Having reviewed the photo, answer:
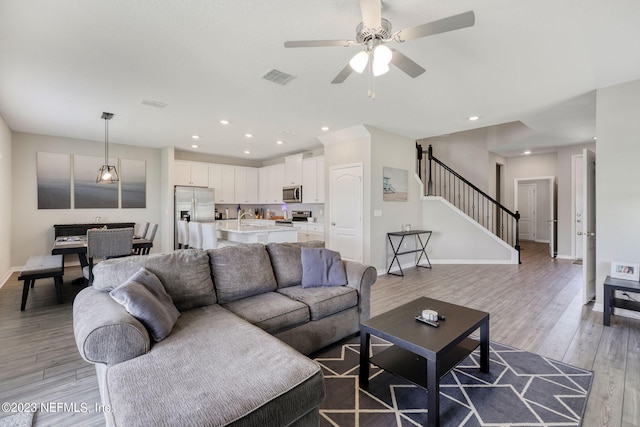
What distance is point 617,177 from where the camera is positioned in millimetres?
3346

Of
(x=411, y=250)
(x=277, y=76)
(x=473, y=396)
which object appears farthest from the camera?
(x=411, y=250)

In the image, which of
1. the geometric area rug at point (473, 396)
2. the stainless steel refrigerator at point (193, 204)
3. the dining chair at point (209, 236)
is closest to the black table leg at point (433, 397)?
the geometric area rug at point (473, 396)

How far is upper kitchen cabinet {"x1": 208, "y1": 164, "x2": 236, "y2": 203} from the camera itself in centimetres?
773

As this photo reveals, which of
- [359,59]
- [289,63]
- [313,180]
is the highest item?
[289,63]

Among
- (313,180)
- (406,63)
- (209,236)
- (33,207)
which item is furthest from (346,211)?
(33,207)

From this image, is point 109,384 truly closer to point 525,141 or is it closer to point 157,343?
point 157,343

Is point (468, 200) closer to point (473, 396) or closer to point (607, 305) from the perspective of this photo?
point (607, 305)

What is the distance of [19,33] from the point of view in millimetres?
2375

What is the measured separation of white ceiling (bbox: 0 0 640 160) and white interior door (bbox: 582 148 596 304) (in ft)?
2.98

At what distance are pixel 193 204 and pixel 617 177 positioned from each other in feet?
24.3

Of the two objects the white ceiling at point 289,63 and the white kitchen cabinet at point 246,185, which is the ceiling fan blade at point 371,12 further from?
the white kitchen cabinet at point 246,185

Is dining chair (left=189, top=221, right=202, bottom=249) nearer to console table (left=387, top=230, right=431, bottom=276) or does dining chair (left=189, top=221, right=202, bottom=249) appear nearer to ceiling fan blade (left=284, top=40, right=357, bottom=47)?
console table (left=387, top=230, right=431, bottom=276)

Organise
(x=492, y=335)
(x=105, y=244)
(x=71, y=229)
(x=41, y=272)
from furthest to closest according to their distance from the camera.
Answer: (x=71, y=229), (x=105, y=244), (x=41, y=272), (x=492, y=335)

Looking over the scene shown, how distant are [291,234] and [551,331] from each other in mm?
3669
